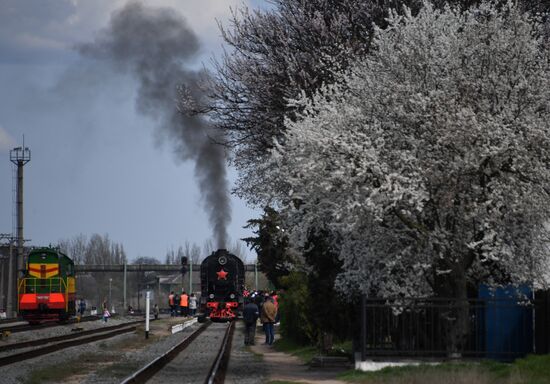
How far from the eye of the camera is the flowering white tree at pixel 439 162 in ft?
74.3

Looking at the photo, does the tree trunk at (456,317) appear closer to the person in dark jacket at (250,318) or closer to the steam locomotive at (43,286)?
the person in dark jacket at (250,318)

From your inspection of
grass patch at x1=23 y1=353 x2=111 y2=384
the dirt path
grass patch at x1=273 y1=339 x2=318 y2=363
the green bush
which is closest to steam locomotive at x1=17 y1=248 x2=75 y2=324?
grass patch at x1=273 y1=339 x2=318 y2=363

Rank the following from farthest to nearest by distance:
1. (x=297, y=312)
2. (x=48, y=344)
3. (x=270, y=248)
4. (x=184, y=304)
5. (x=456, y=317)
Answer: (x=184, y=304) → (x=270, y=248) → (x=48, y=344) → (x=297, y=312) → (x=456, y=317)

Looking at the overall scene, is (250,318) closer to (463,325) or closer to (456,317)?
(463,325)

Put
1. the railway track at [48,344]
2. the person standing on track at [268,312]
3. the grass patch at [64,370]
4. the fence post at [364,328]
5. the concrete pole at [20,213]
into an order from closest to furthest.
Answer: the grass patch at [64,370] < the fence post at [364,328] < the railway track at [48,344] < the person standing on track at [268,312] < the concrete pole at [20,213]

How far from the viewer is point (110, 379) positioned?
23.6 meters

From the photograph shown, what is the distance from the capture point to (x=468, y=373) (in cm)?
2030

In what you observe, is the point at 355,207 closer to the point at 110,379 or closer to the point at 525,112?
the point at 525,112

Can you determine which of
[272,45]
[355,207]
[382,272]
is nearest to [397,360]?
[382,272]

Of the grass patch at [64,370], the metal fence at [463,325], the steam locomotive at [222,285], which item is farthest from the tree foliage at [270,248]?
the metal fence at [463,325]

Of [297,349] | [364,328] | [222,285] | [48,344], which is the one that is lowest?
[297,349]

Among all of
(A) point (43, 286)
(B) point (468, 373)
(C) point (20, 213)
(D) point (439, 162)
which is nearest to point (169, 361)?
(D) point (439, 162)

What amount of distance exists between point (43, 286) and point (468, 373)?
37671 mm

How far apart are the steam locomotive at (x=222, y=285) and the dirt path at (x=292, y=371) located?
23221 millimetres
